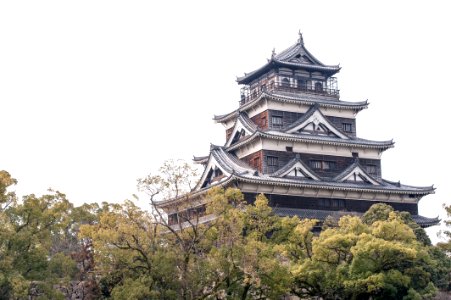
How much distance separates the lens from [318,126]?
44.8 m

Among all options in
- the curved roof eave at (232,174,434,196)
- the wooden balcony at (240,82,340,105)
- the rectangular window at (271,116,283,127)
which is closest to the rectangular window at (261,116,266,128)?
the rectangular window at (271,116,283,127)

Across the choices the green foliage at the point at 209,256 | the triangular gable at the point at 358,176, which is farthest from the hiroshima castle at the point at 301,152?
the green foliage at the point at 209,256

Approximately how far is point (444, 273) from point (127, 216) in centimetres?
1585

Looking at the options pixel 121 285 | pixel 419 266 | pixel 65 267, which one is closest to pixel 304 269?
pixel 419 266

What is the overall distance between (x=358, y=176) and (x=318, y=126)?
13.8 ft

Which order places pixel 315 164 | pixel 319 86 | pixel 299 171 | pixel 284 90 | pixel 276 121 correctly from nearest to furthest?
pixel 299 171
pixel 315 164
pixel 276 121
pixel 284 90
pixel 319 86

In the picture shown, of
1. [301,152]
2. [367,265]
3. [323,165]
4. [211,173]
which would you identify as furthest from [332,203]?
[367,265]

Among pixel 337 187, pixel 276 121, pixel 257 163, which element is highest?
pixel 276 121

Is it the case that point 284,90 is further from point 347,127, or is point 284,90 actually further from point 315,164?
point 315,164

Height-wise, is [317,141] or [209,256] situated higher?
[317,141]

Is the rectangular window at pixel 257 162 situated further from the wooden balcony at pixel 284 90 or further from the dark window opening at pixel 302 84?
the dark window opening at pixel 302 84

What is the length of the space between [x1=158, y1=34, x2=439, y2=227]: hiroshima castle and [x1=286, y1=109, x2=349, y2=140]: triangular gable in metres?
0.07

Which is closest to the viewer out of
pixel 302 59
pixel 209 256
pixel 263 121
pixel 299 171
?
pixel 209 256

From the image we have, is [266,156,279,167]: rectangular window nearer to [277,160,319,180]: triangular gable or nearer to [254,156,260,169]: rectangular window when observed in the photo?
[254,156,260,169]: rectangular window
